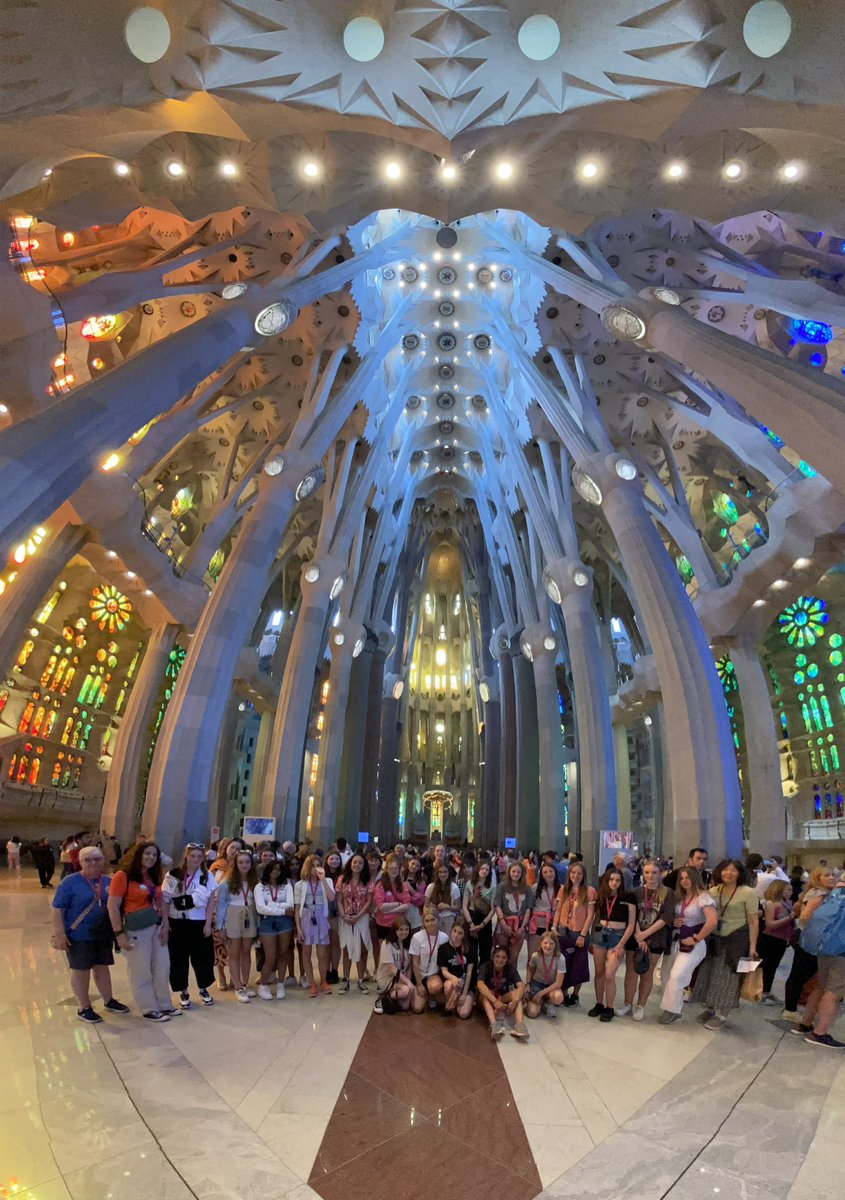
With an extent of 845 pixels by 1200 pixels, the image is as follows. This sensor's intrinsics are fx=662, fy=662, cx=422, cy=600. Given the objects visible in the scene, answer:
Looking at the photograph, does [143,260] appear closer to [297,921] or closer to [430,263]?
[430,263]

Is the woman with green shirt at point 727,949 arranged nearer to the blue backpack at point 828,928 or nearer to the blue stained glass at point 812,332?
the blue backpack at point 828,928

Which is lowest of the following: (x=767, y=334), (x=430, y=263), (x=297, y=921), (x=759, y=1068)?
(x=759, y=1068)

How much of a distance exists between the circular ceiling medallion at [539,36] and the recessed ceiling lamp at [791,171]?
398cm

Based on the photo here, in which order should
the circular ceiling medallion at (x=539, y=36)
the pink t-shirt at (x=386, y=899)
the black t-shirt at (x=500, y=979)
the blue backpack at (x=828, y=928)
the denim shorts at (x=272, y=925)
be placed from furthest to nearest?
the circular ceiling medallion at (x=539, y=36) → the pink t-shirt at (x=386, y=899) → the denim shorts at (x=272, y=925) → the black t-shirt at (x=500, y=979) → the blue backpack at (x=828, y=928)

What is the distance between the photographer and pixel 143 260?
54.9ft

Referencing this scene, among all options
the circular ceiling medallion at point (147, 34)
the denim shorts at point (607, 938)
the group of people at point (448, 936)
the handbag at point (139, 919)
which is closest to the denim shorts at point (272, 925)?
the group of people at point (448, 936)

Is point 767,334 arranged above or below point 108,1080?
above

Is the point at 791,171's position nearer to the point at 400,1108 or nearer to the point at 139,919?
the point at 400,1108

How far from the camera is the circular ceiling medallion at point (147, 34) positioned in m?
6.86

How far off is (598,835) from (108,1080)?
50.4 feet

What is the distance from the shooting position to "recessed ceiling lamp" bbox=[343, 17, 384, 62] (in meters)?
7.16

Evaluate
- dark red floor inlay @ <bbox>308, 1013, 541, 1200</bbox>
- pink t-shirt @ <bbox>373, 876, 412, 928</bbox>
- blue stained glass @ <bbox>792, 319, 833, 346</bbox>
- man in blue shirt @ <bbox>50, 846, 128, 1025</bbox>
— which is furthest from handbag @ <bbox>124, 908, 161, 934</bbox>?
blue stained glass @ <bbox>792, 319, 833, 346</bbox>

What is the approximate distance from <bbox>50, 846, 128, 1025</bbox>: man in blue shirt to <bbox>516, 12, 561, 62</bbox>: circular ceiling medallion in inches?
348

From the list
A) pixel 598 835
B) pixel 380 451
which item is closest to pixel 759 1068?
pixel 598 835
